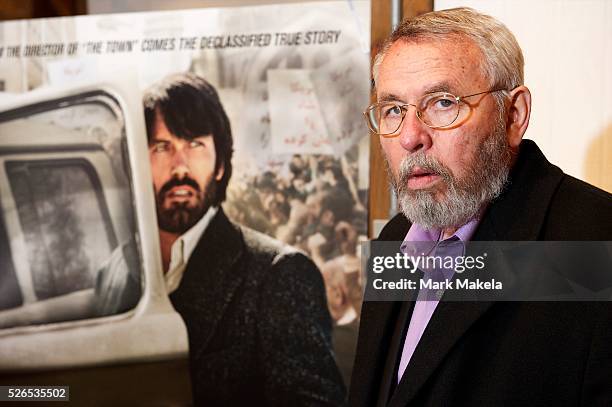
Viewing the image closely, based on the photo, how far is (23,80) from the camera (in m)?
1.91

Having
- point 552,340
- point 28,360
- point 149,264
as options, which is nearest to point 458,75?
point 552,340

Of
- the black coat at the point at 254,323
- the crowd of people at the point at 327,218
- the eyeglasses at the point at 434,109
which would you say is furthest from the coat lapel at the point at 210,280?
the eyeglasses at the point at 434,109

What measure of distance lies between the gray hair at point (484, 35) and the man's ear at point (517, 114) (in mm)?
15

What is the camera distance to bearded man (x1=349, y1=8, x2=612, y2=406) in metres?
0.90

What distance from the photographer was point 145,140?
1828 millimetres

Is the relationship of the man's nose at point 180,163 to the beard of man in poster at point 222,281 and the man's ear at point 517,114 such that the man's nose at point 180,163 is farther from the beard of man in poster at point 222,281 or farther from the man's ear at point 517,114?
the man's ear at point 517,114

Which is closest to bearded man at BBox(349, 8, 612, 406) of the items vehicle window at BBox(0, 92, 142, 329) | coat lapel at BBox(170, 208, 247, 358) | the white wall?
the white wall

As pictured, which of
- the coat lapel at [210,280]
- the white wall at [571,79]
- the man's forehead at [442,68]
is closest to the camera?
the man's forehead at [442,68]

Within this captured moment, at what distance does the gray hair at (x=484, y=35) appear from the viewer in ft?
3.26

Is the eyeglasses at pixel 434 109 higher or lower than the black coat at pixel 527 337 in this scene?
higher

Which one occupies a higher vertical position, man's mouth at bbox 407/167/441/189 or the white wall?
the white wall

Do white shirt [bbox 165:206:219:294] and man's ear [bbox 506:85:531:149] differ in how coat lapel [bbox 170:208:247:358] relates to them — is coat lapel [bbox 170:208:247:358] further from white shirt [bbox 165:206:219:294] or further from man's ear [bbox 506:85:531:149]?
man's ear [bbox 506:85:531:149]

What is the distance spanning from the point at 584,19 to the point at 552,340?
2.95 feet

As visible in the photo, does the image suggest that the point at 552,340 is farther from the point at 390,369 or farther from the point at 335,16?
the point at 335,16
